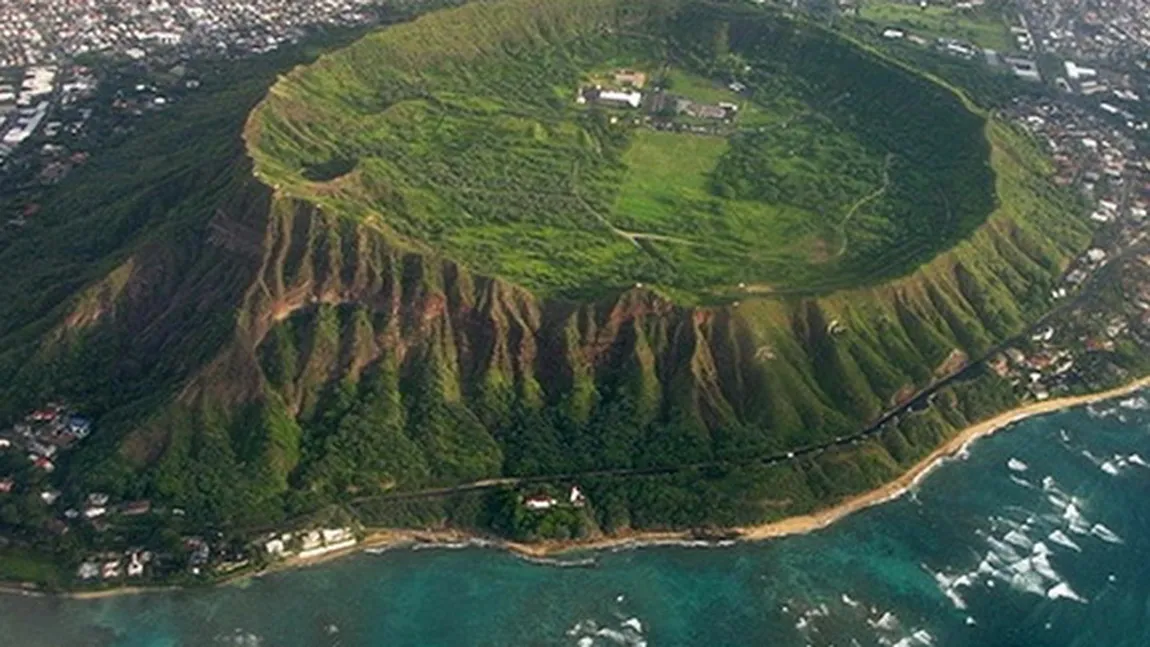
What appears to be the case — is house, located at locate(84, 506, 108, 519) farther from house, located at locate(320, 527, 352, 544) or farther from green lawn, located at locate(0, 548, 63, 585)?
house, located at locate(320, 527, 352, 544)

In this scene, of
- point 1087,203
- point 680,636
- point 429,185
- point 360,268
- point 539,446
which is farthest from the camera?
point 1087,203

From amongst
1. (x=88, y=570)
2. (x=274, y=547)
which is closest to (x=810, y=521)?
(x=274, y=547)

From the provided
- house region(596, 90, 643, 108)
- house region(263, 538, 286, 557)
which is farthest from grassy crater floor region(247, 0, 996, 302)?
house region(263, 538, 286, 557)

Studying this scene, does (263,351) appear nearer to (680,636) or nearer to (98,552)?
(98,552)

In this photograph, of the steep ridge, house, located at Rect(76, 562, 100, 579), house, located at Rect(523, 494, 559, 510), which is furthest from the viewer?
the steep ridge

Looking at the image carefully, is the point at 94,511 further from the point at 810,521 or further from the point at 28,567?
the point at 810,521

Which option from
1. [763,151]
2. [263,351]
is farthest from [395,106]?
[263,351]

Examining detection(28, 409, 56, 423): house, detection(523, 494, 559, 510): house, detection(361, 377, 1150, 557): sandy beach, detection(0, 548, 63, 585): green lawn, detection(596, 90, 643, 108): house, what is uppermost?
detection(596, 90, 643, 108): house
